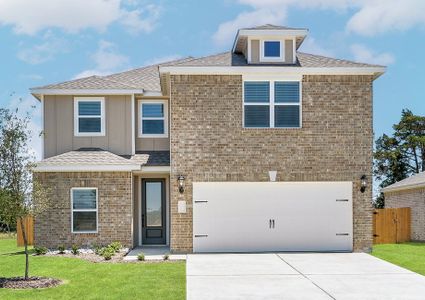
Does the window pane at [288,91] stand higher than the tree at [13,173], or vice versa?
the window pane at [288,91]

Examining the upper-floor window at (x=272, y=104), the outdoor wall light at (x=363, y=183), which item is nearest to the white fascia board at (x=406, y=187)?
the outdoor wall light at (x=363, y=183)

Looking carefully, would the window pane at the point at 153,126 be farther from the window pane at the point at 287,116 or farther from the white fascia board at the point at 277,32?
the window pane at the point at 287,116

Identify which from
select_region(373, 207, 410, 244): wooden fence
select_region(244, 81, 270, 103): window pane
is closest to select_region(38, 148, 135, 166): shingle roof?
select_region(244, 81, 270, 103): window pane

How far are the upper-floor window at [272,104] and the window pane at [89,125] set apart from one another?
5855mm

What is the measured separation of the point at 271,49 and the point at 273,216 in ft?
17.7

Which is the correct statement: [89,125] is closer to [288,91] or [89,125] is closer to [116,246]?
[116,246]

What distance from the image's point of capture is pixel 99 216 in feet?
62.3

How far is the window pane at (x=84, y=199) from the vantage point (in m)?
19.1

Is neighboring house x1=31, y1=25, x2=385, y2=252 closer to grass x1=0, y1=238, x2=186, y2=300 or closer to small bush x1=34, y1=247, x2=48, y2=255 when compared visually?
small bush x1=34, y1=247, x2=48, y2=255

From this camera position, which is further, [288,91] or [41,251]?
[288,91]

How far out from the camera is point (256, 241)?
18.5 m

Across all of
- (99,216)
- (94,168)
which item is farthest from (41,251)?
(94,168)

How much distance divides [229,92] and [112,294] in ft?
28.8

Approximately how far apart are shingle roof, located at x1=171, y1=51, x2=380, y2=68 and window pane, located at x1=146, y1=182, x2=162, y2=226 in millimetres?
4882
